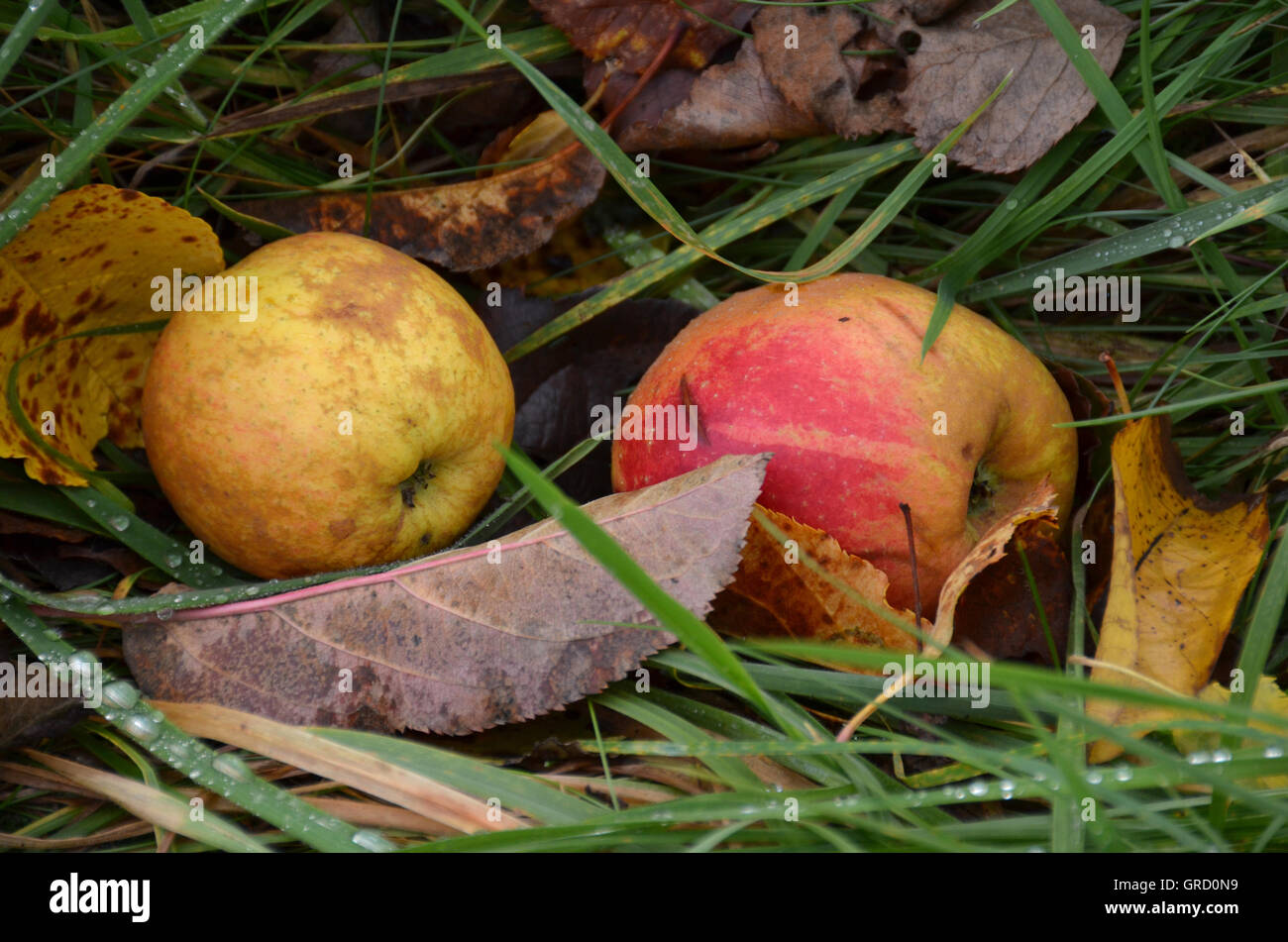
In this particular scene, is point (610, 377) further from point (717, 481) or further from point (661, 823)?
point (661, 823)

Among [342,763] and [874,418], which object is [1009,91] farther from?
[342,763]

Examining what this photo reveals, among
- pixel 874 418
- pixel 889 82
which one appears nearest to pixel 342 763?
pixel 874 418

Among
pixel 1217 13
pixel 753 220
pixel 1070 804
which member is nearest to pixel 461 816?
pixel 1070 804

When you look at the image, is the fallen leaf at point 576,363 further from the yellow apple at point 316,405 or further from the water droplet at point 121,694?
the water droplet at point 121,694

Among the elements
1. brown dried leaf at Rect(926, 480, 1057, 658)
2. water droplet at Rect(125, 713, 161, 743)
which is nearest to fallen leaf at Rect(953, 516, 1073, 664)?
brown dried leaf at Rect(926, 480, 1057, 658)

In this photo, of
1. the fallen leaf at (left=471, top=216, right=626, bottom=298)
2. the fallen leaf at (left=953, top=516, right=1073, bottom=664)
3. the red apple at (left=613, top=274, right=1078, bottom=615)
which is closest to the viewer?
the red apple at (left=613, top=274, right=1078, bottom=615)

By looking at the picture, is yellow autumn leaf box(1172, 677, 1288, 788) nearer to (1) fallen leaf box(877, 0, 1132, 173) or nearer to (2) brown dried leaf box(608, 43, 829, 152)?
(1) fallen leaf box(877, 0, 1132, 173)

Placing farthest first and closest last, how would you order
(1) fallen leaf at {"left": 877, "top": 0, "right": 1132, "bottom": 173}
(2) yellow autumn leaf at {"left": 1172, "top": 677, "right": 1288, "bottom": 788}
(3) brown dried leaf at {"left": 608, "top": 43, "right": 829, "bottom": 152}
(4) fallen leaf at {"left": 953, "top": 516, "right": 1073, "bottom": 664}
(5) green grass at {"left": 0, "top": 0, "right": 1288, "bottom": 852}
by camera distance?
(3) brown dried leaf at {"left": 608, "top": 43, "right": 829, "bottom": 152}
(1) fallen leaf at {"left": 877, "top": 0, "right": 1132, "bottom": 173}
(4) fallen leaf at {"left": 953, "top": 516, "right": 1073, "bottom": 664}
(2) yellow autumn leaf at {"left": 1172, "top": 677, "right": 1288, "bottom": 788}
(5) green grass at {"left": 0, "top": 0, "right": 1288, "bottom": 852}
